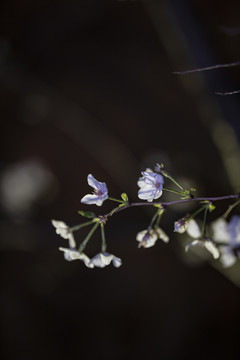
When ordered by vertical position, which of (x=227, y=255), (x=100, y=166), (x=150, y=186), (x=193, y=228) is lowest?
(x=227, y=255)

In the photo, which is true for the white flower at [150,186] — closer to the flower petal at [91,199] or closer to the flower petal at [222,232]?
the flower petal at [91,199]

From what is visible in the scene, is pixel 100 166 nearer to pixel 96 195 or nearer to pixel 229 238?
pixel 229 238

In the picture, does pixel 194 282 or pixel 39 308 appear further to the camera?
pixel 39 308

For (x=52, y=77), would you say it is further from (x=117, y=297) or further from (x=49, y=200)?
(x=117, y=297)

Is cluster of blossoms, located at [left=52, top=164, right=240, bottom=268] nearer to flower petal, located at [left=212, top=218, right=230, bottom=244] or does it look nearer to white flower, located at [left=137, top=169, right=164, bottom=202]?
white flower, located at [left=137, top=169, right=164, bottom=202]

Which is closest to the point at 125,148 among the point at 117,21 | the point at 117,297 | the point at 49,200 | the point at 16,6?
the point at 49,200

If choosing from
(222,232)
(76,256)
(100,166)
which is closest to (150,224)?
(76,256)
